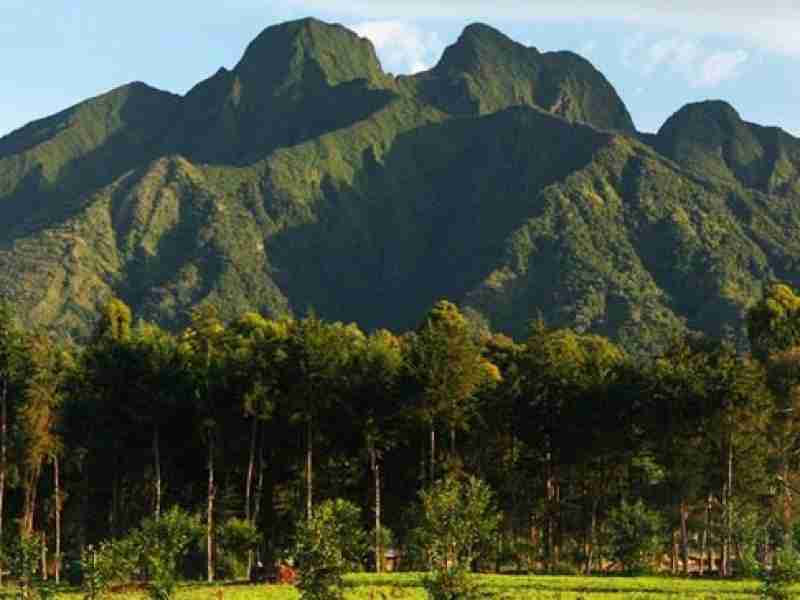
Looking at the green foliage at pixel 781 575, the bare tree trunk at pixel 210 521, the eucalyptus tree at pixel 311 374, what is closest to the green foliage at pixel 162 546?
the bare tree trunk at pixel 210 521

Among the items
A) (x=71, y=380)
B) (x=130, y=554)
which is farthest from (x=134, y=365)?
(x=130, y=554)

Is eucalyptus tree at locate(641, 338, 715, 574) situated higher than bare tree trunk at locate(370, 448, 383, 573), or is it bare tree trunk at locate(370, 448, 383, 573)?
eucalyptus tree at locate(641, 338, 715, 574)

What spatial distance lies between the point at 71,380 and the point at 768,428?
49902 mm

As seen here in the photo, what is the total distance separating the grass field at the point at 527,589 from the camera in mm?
53997

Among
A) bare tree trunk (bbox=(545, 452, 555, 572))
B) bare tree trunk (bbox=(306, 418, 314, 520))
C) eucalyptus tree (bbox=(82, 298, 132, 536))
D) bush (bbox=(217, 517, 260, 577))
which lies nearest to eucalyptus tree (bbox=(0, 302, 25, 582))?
eucalyptus tree (bbox=(82, 298, 132, 536))

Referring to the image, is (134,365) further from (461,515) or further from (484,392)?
(461,515)

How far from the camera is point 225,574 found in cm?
8044

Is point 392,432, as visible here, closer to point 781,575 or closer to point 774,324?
point 781,575

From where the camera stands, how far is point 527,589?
188ft

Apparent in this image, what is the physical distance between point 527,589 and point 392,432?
78.7ft

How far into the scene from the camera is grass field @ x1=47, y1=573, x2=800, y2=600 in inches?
2126

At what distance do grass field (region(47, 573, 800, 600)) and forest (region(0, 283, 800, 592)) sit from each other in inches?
336

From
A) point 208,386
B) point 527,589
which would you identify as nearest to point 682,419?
point 527,589

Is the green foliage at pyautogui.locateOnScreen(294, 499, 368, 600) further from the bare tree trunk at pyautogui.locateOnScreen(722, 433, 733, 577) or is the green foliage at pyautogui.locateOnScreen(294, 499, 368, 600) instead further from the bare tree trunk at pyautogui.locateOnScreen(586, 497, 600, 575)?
the bare tree trunk at pyautogui.locateOnScreen(586, 497, 600, 575)
